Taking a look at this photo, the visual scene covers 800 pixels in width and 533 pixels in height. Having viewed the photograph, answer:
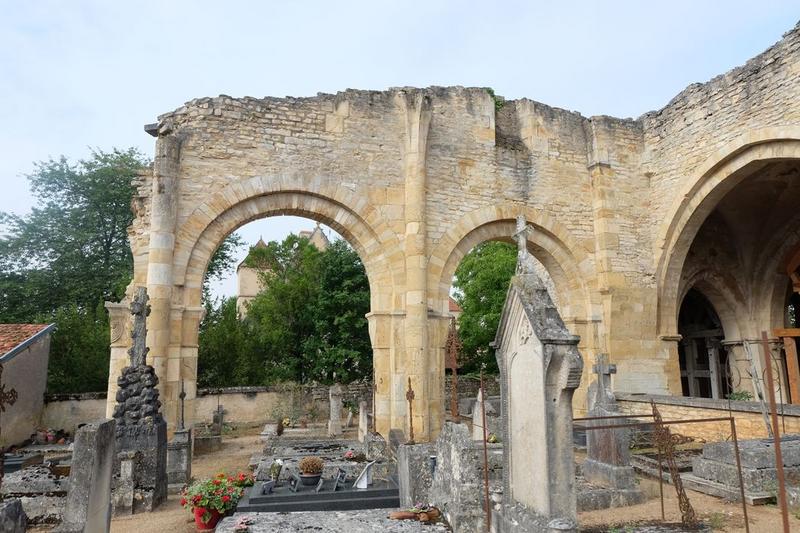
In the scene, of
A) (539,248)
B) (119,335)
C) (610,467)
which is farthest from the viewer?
(539,248)

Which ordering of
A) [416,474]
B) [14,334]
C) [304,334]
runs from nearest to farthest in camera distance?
1. [416,474]
2. [14,334]
3. [304,334]

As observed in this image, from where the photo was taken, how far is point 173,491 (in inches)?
291

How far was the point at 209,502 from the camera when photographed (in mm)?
5562

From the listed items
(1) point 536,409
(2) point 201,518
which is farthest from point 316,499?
(1) point 536,409

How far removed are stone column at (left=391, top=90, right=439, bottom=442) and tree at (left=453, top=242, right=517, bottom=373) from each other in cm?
1065

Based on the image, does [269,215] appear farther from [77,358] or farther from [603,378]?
[77,358]

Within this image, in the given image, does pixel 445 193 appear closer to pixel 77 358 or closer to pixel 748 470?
pixel 748 470

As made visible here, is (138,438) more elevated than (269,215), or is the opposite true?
(269,215)

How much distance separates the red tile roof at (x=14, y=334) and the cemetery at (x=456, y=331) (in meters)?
0.11

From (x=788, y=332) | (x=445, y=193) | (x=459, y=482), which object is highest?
(x=445, y=193)

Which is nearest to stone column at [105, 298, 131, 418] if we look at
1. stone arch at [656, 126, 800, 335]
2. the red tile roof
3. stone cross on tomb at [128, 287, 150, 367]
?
stone cross on tomb at [128, 287, 150, 367]

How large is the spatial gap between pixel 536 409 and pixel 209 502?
3733 millimetres

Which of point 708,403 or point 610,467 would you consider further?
point 708,403

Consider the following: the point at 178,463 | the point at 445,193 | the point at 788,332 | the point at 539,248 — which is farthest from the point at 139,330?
the point at 788,332
